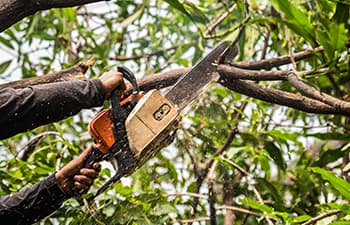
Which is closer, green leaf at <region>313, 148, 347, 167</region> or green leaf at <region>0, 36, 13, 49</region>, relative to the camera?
green leaf at <region>313, 148, 347, 167</region>

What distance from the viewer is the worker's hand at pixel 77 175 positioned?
2078mm

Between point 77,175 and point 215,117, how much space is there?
3.76ft

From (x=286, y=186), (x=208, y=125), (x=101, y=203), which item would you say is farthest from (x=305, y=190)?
(x=101, y=203)

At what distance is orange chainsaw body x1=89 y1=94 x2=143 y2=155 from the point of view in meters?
1.99

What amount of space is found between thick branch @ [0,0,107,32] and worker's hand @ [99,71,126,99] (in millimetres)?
242

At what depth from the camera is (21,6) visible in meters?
1.82

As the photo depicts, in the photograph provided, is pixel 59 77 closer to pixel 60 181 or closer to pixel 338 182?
pixel 60 181

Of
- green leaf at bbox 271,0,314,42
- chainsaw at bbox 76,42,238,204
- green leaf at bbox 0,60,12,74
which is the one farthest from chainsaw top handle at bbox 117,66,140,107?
green leaf at bbox 0,60,12,74

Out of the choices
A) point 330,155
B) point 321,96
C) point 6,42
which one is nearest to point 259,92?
point 321,96

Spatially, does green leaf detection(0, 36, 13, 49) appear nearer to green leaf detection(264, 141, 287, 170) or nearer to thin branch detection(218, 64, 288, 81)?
green leaf detection(264, 141, 287, 170)

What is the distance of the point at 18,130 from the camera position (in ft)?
6.11

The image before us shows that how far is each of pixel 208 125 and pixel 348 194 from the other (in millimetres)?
1230

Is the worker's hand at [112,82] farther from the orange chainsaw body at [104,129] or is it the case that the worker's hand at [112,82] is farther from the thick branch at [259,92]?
the thick branch at [259,92]

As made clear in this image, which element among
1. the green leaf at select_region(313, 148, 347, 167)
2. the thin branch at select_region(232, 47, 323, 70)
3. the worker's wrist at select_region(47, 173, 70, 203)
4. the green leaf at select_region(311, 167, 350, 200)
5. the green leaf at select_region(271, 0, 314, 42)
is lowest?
the green leaf at select_region(313, 148, 347, 167)
